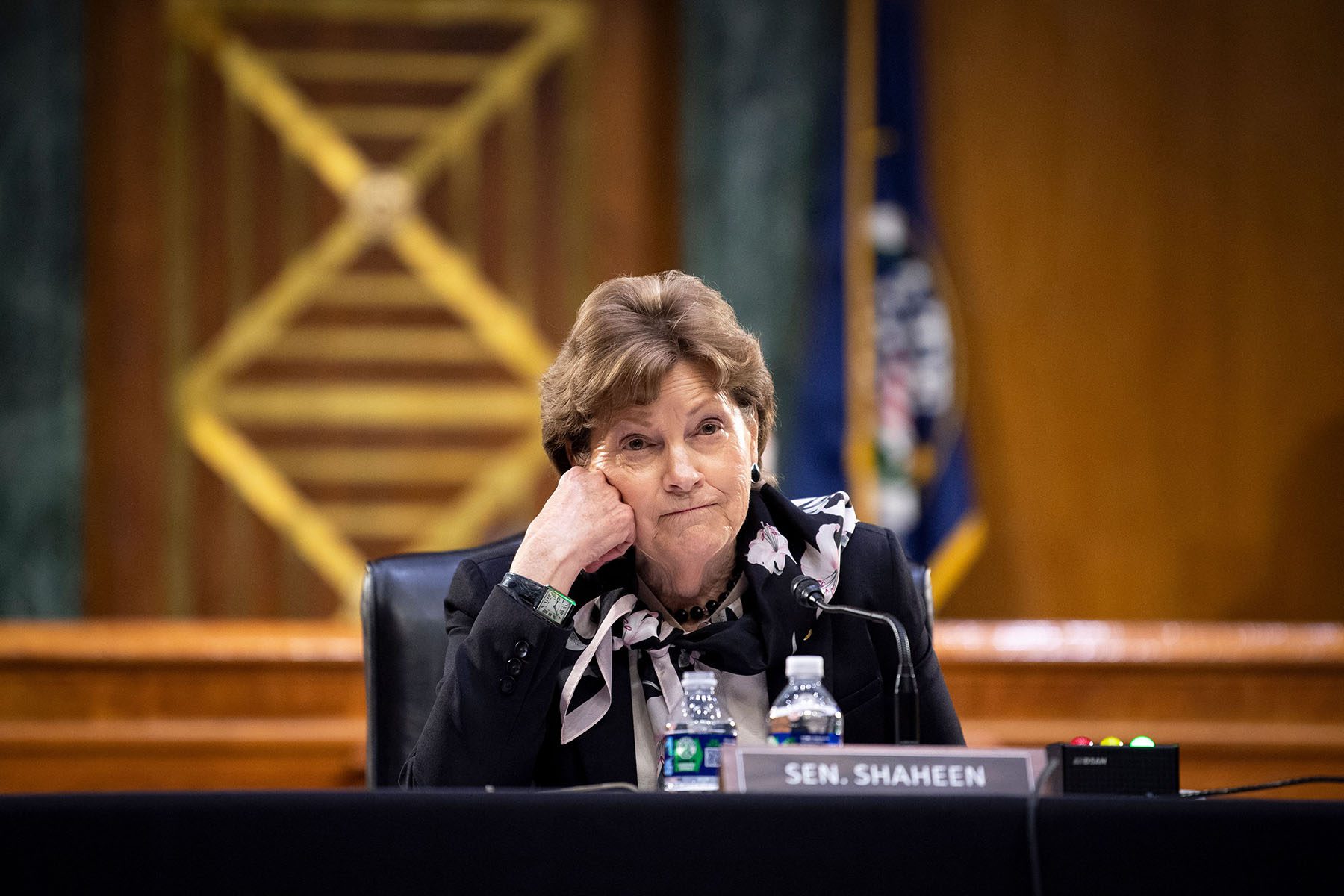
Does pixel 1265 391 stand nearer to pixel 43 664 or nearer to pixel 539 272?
pixel 539 272

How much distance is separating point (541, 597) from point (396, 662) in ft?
0.92

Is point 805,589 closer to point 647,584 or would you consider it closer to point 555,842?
point 647,584

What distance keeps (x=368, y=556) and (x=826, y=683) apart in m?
2.66

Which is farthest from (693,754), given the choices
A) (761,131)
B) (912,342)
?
(761,131)

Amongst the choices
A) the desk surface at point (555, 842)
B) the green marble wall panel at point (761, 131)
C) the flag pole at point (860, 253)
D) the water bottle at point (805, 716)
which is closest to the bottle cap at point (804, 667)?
the water bottle at point (805, 716)

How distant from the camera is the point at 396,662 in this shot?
168cm

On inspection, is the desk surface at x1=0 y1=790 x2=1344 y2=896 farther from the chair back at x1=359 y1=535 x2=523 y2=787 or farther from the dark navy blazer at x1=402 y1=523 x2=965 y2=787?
the chair back at x1=359 y1=535 x2=523 y2=787

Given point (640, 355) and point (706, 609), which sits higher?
point (640, 355)

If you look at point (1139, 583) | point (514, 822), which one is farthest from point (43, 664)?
point (1139, 583)

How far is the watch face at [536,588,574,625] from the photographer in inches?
59.0

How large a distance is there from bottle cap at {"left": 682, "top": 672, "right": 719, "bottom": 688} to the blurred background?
6.95ft

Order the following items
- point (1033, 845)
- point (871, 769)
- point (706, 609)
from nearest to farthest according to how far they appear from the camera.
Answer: point (1033, 845) < point (871, 769) < point (706, 609)

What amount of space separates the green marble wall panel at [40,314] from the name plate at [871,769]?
10.7 ft

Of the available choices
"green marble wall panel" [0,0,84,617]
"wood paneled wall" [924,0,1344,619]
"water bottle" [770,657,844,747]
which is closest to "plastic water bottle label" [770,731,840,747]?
"water bottle" [770,657,844,747]
